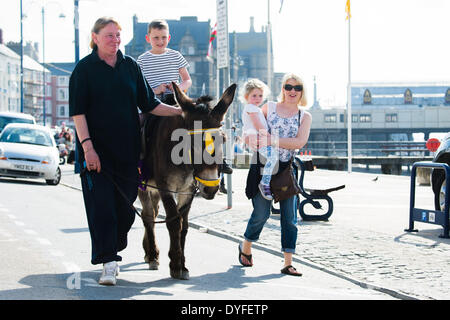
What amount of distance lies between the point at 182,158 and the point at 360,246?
346cm

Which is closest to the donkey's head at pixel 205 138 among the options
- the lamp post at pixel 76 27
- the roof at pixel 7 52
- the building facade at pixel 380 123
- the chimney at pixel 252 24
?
the lamp post at pixel 76 27

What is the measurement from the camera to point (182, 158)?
19.6 ft

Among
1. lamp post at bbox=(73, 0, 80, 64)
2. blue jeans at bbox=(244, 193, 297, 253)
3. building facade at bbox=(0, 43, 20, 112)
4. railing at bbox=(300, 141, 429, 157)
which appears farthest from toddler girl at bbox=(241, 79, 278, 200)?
building facade at bbox=(0, 43, 20, 112)

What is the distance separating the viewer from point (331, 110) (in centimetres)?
9938

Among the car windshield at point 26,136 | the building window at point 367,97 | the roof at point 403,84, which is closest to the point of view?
the car windshield at point 26,136

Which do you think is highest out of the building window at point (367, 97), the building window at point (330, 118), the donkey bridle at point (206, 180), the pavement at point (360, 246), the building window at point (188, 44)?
the building window at point (188, 44)

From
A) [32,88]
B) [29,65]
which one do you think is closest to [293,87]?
[29,65]

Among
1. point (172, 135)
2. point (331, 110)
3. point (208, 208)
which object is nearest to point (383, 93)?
point (331, 110)

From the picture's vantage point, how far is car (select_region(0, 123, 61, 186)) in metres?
18.5

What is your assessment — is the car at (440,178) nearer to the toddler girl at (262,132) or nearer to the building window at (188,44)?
the toddler girl at (262,132)

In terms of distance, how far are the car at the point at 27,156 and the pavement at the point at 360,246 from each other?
240 inches

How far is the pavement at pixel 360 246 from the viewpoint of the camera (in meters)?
6.39

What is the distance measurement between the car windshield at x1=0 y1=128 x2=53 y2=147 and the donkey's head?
1481cm
